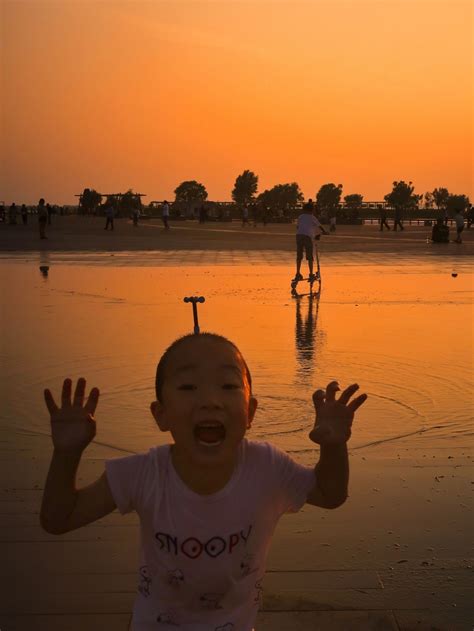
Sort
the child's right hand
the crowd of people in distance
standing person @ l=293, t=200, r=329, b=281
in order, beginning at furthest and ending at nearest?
the crowd of people in distance → standing person @ l=293, t=200, r=329, b=281 → the child's right hand

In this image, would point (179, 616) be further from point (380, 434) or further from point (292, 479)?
point (380, 434)

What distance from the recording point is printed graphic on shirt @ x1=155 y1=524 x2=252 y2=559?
231 cm

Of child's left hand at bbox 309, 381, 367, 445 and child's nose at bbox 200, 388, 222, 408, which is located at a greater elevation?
child's nose at bbox 200, 388, 222, 408

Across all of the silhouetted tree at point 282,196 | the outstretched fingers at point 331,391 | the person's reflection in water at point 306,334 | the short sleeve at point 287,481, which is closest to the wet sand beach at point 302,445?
the person's reflection in water at point 306,334

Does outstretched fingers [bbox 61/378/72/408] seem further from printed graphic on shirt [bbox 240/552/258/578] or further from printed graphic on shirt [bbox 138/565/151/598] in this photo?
printed graphic on shirt [bbox 240/552/258/578]

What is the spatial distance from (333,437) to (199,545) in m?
0.45

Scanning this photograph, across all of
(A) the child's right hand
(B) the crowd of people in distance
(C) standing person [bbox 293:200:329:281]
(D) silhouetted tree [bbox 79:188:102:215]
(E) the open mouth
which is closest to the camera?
(E) the open mouth

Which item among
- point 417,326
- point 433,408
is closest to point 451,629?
point 433,408

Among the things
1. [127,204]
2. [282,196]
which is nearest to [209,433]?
[127,204]

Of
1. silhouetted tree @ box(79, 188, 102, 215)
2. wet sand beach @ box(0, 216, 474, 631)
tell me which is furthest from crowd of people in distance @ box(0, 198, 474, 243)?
silhouetted tree @ box(79, 188, 102, 215)

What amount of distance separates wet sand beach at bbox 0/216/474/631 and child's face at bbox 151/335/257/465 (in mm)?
1263

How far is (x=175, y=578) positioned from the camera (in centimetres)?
235

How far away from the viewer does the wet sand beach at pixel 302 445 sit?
138 inches

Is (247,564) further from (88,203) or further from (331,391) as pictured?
(88,203)
